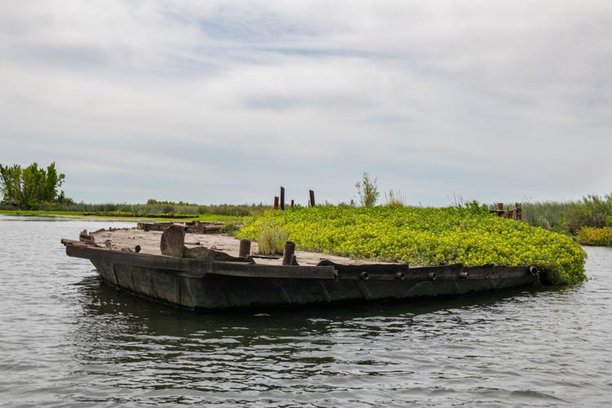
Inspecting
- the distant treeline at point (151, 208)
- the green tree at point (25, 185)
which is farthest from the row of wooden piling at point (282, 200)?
the green tree at point (25, 185)

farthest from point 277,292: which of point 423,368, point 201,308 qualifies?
point 423,368

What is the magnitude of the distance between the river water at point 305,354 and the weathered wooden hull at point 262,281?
26cm

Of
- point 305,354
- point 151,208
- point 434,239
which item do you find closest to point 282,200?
point 434,239

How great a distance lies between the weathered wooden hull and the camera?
10719mm

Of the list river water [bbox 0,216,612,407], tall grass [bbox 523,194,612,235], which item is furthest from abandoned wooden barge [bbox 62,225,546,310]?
tall grass [bbox 523,194,612,235]

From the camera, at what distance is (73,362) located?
28.1 feet

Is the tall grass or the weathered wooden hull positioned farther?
the tall grass

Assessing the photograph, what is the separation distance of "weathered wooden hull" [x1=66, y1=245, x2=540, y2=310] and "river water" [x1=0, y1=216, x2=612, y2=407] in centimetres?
26

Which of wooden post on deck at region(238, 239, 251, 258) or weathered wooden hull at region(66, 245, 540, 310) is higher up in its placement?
wooden post on deck at region(238, 239, 251, 258)

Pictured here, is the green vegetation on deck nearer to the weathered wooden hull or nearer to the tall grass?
the weathered wooden hull

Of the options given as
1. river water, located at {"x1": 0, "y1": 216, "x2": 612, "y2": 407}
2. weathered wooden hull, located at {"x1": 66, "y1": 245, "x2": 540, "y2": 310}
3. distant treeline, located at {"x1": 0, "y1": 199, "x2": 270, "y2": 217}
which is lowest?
river water, located at {"x1": 0, "y1": 216, "x2": 612, "y2": 407}

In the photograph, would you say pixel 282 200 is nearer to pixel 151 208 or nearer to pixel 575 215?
pixel 575 215

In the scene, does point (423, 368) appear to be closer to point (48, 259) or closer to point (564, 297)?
point (564, 297)

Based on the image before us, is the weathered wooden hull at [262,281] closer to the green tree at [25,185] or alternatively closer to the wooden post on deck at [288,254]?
the wooden post on deck at [288,254]
